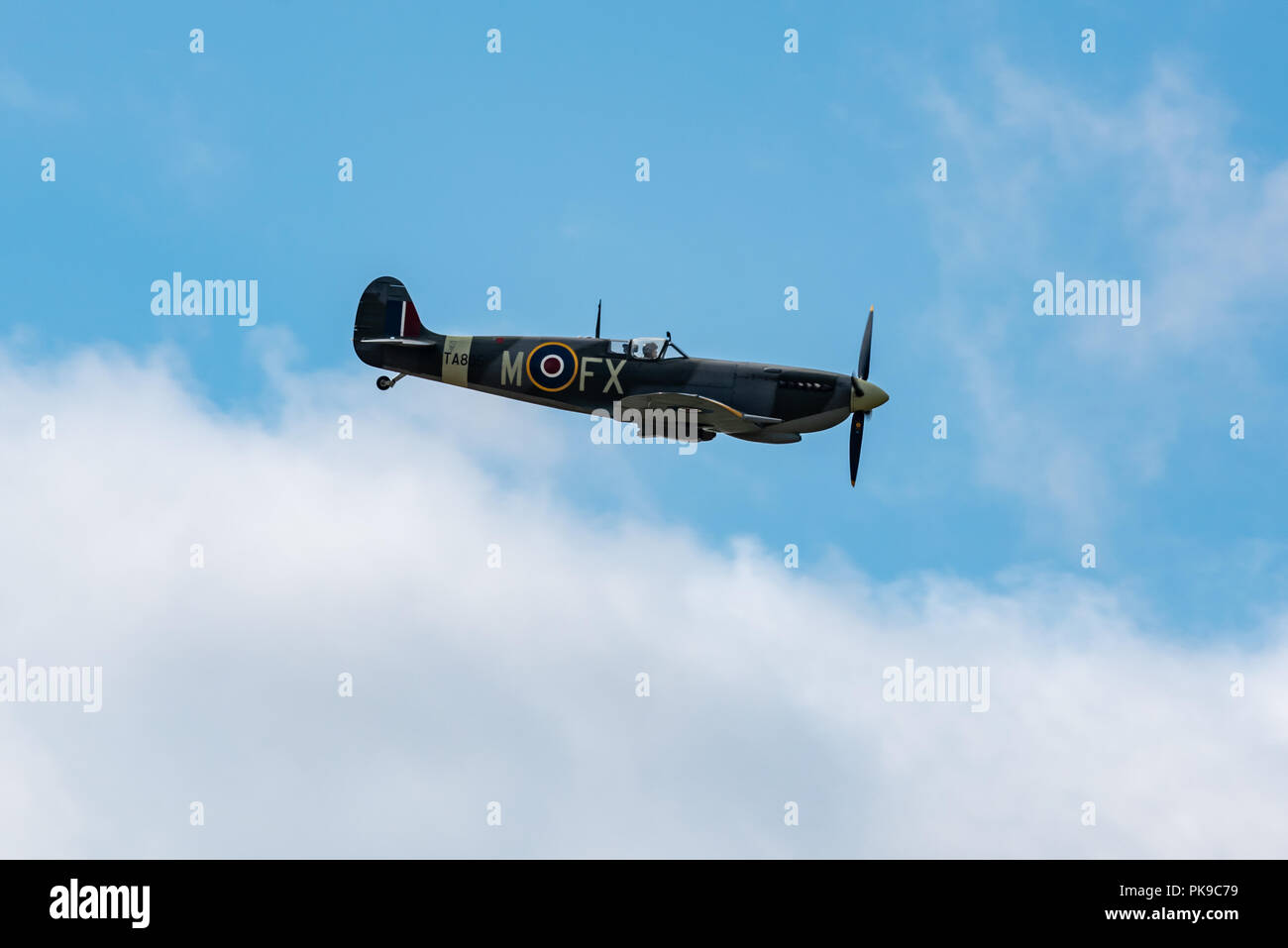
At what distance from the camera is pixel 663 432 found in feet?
159

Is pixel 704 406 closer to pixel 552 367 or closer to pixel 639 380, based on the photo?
pixel 639 380

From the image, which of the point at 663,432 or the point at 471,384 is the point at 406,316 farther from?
the point at 663,432

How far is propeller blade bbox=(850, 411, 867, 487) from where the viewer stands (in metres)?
50.5

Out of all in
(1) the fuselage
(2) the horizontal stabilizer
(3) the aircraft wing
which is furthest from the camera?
(2) the horizontal stabilizer

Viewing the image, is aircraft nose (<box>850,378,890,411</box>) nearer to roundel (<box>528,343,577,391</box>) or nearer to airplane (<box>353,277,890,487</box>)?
airplane (<box>353,277,890,487</box>)

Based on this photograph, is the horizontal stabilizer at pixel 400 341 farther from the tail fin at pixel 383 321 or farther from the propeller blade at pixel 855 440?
the propeller blade at pixel 855 440

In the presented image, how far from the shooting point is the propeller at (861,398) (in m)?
50.1

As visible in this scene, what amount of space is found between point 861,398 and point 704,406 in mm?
5548

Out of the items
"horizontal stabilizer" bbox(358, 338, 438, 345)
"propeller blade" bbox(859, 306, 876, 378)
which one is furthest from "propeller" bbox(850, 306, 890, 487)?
"horizontal stabilizer" bbox(358, 338, 438, 345)
